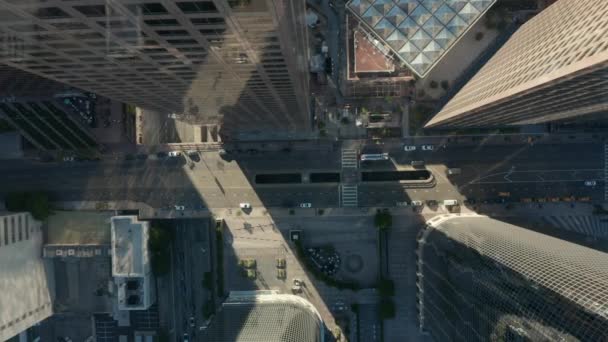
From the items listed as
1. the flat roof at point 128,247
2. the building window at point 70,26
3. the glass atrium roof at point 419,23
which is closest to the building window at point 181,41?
the building window at point 70,26

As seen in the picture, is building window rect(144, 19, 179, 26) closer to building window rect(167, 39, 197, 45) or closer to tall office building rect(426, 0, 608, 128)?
building window rect(167, 39, 197, 45)

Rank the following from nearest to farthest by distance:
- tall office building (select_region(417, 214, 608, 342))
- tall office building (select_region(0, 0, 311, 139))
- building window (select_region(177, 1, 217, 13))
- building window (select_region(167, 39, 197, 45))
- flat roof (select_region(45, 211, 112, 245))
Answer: building window (select_region(177, 1, 217, 13))
tall office building (select_region(0, 0, 311, 139))
building window (select_region(167, 39, 197, 45))
tall office building (select_region(417, 214, 608, 342))
flat roof (select_region(45, 211, 112, 245))

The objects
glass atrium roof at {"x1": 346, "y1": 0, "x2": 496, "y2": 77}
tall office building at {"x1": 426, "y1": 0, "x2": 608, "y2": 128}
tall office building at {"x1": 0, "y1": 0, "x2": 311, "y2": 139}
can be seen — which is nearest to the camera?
tall office building at {"x1": 0, "y1": 0, "x2": 311, "y2": 139}

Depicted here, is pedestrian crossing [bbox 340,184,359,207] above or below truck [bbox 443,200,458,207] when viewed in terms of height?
above

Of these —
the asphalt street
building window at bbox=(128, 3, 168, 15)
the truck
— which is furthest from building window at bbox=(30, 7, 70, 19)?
the truck

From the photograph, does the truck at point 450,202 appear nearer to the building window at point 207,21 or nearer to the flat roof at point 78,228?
the building window at point 207,21

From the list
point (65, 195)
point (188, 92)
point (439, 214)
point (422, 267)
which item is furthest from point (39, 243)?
point (439, 214)
